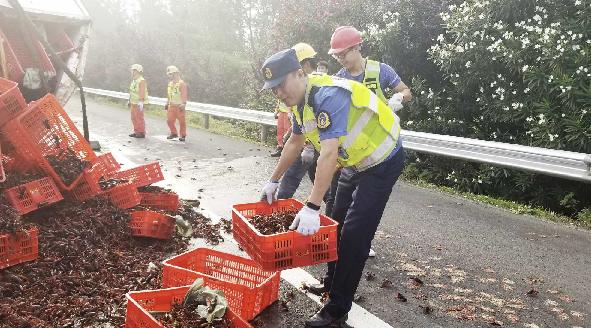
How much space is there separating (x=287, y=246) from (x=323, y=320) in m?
0.81

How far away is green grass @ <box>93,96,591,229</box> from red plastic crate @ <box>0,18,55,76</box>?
6273mm

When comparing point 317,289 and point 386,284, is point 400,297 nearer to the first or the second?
point 386,284

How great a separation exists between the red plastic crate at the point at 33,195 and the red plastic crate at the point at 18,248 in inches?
23.5

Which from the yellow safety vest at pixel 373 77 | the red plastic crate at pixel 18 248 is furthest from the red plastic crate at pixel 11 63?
the yellow safety vest at pixel 373 77

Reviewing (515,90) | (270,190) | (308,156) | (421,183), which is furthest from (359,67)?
(515,90)

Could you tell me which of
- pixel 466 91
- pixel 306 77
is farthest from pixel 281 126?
pixel 306 77

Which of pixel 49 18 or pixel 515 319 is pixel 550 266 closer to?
pixel 515 319

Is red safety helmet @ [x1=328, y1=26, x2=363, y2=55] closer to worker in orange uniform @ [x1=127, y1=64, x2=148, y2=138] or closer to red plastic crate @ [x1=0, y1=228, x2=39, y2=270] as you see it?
red plastic crate @ [x1=0, y1=228, x2=39, y2=270]

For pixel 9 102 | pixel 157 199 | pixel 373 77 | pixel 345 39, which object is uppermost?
pixel 345 39

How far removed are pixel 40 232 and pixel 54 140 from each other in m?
1.14

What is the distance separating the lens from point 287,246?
128 inches

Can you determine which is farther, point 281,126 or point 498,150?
point 281,126

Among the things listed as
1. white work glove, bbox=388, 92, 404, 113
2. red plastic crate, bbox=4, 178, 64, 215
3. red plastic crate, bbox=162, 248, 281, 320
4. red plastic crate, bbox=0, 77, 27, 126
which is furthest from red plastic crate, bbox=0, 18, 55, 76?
white work glove, bbox=388, 92, 404, 113

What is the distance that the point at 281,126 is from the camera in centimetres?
1098
